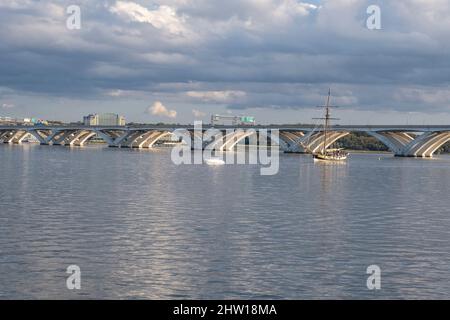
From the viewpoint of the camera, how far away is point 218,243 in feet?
98.0

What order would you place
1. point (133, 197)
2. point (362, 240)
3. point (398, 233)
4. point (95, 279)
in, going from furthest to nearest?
point (133, 197) → point (398, 233) → point (362, 240) → point (95, 279)

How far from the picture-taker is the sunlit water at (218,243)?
2239 cm

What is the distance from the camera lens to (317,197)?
53.2 metres

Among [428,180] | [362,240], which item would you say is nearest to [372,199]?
[362,240]

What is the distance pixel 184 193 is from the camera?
53.4 m

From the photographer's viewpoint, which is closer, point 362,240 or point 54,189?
point 362,240

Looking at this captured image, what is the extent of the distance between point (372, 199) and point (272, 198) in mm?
7290

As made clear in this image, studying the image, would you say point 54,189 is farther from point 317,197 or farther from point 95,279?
point 95,279

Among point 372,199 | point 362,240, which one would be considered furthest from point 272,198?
point 362,240

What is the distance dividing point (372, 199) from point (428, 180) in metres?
27.3

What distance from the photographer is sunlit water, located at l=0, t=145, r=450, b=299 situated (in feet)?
73.5
